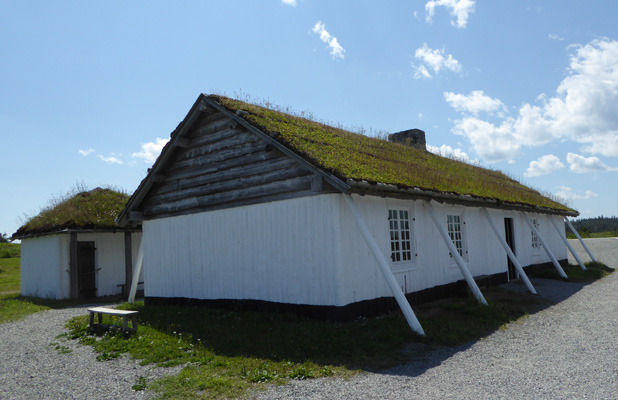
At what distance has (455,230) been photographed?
12.4 meters

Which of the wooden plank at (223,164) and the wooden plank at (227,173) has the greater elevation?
the wooden plank at (223,164)

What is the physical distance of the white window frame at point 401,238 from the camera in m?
9.85

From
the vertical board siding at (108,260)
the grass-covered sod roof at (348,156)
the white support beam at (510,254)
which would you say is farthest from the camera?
the vertical board siding at (108,260)

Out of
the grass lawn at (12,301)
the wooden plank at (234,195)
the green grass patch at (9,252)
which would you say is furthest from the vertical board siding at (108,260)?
the green grass patch at (9,252)

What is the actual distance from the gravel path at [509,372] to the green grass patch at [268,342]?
39 centimetres

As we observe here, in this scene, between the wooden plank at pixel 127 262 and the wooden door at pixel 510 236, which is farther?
the wooden plank at pixel 127 262

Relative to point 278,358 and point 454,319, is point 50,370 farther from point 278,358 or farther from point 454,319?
point 454,319

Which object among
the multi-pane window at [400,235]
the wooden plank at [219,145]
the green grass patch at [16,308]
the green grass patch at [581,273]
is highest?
the wooden plank at [219,145]

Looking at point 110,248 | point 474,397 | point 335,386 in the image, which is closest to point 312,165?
point 335,386

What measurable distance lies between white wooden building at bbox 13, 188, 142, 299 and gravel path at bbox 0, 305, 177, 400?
20.7 feet

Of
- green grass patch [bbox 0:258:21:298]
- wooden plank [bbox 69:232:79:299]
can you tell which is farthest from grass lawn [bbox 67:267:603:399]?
green grass patch [bbox 0:258:21:298]

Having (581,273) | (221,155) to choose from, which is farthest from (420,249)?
(581,273)

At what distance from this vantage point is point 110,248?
55.6 feet

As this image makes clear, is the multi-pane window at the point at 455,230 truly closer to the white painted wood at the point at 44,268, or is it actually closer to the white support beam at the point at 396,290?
the white support beam at the point at 396,290
